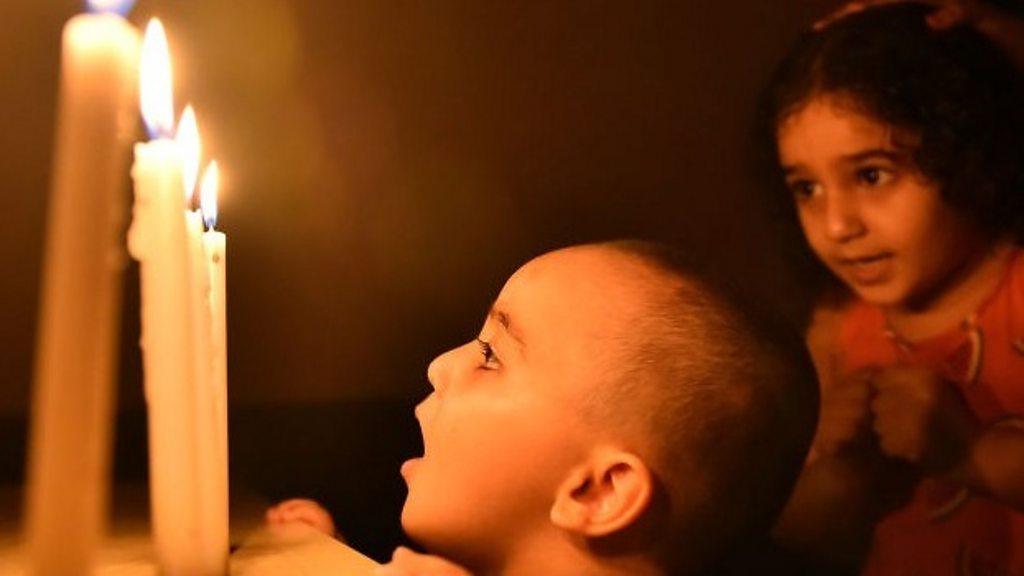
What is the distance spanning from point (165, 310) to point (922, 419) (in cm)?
71

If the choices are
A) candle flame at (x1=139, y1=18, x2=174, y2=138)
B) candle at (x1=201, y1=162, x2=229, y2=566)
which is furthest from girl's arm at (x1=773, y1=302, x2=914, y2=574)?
candle flame at (x1=139, y1=18, x2=174, y2=138)

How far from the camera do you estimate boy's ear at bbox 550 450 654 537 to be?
61 centimetres

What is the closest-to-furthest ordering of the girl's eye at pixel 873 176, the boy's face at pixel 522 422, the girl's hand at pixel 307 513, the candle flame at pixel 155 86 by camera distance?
1. the candle flame at pixel 155 86
2. the boy's face at pixel 522 422
3. the girl's hand at pixel 307 513
4. the girl's eye at pixel 873 176

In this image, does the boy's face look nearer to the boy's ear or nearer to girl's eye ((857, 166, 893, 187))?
the boy's ear

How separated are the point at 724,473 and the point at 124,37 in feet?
1.55

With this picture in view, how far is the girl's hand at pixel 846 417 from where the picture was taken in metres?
0.92

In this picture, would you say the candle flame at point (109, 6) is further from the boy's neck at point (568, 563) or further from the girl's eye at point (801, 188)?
the girl's eye at point (801, 188)

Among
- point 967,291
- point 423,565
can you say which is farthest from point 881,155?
point 423,565

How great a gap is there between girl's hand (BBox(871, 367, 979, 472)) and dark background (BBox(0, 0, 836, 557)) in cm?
11

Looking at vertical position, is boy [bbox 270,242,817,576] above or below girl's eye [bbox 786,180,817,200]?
below

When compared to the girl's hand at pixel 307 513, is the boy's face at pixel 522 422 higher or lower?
higher

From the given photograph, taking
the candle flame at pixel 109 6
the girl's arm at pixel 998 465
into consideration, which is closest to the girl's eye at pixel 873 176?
the girl's arm at pixel 998 465

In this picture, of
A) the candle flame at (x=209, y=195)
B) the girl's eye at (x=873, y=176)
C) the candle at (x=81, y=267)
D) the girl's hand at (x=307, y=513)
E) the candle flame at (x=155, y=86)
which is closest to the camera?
the candle at (x=81, y=267)

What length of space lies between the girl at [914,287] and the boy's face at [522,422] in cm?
33
